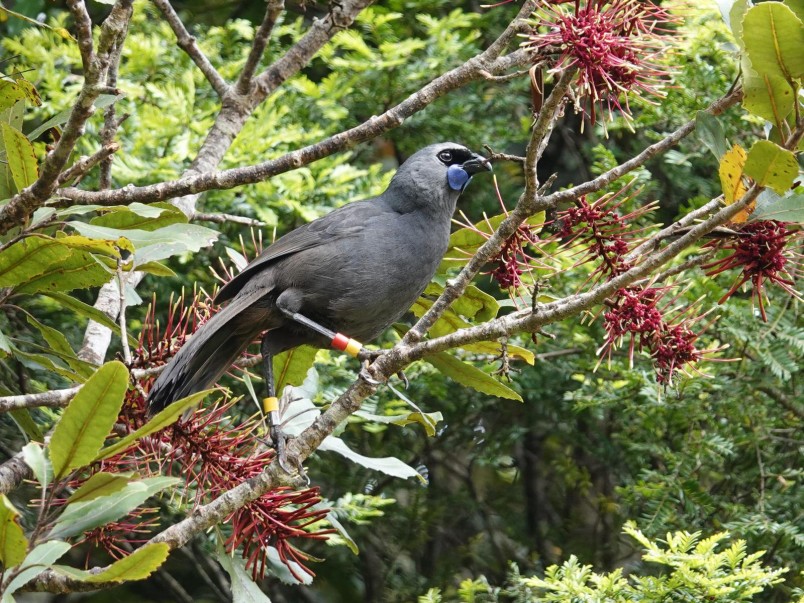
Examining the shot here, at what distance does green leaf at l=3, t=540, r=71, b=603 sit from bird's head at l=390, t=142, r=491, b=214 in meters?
1.93

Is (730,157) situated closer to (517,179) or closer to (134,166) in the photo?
(134,166)

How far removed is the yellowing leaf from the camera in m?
2.25

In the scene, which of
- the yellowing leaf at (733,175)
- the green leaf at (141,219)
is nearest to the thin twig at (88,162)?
the green leaf at (141,219)

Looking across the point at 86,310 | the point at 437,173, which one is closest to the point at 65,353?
the point at 86,310

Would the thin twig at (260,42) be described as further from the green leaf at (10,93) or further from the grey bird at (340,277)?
the green leaf at (10,93)

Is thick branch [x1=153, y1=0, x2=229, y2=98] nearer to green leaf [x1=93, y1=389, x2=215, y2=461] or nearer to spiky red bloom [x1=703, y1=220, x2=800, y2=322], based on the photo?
green leaf [x1=93, y1=389, x2=215, y2=461]

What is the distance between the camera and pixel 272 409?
3.09 m

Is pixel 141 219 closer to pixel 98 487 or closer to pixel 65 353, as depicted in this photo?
pixel 65 353

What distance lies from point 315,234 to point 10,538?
186 centimetres

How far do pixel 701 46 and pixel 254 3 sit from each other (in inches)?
100

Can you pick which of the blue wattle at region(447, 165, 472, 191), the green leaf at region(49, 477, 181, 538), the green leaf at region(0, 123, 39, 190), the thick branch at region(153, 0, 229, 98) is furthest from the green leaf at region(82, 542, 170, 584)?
the thick branch at region(153, 0, 229, 98)

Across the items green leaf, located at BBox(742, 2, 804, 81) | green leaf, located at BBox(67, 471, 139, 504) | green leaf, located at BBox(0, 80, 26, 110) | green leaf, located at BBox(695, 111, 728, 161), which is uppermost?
green leaf, located at BBox(742, 2, 804, 81)

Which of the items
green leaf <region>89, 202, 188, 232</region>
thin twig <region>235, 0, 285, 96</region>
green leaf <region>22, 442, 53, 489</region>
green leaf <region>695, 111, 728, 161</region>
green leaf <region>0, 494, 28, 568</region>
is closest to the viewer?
green leaf <region>0, 494, 28, 568</region>

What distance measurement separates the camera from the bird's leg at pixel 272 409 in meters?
2.70
